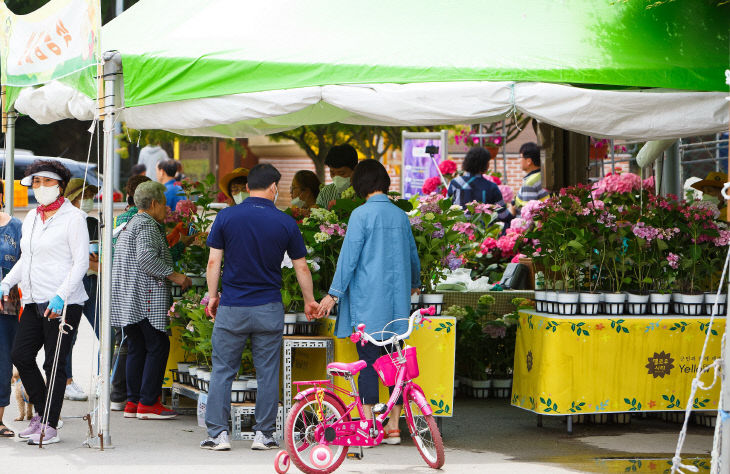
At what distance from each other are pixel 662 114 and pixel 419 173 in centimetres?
1003

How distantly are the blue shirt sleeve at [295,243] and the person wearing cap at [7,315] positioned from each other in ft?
6.58

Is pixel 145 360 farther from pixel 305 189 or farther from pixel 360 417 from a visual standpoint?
pixel 360 417

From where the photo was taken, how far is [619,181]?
886cm

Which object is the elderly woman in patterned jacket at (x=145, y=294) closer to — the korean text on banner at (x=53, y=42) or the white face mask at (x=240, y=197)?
the white face mask at (x=240, y=197)

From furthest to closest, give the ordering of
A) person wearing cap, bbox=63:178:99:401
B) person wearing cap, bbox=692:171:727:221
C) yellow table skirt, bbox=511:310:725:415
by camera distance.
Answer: person wearing cap, bbox=692:171:727:221, person wearing cap, bbox=63:178:99:401, yellow table skirt, bbox=511:310:725:415

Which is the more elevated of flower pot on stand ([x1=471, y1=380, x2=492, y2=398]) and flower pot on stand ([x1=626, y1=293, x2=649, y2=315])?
flower pot on stand ([x1=626, y1=293, x2=649, y2=315])

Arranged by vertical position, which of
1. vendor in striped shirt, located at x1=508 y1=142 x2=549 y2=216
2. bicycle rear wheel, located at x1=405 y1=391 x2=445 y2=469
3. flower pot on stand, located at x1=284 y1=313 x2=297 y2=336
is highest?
vendor in striped shirt, located at x1=508 y1=142 x2=549 y2=216

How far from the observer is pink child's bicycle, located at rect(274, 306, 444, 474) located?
646 cm

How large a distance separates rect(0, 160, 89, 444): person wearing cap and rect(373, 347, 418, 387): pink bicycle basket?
2064mm

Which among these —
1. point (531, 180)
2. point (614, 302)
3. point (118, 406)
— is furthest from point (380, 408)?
point (531, 180)

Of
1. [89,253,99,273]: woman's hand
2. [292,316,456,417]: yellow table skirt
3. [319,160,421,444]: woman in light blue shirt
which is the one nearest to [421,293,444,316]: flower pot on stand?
[292,316,456,417]: yellow table skirt

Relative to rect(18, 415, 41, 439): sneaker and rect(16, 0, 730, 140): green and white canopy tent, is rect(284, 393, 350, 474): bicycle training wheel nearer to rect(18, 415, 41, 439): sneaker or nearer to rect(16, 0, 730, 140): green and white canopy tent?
rect(16, 0, 730, 140): green and white canopy tent

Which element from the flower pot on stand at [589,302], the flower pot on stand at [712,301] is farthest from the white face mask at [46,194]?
the flower pot on stand at [712,301]

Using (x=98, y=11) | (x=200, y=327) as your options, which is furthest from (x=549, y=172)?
(x=98, y=11)
